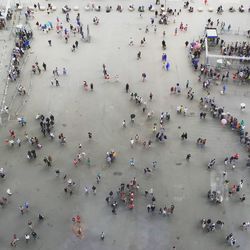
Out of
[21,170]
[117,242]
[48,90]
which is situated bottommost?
[117,242]

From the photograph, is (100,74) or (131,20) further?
(131,20)

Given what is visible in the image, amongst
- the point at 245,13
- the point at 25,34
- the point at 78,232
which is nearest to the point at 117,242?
the point at 78,232

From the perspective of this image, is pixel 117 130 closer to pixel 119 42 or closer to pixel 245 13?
pixel 119 42

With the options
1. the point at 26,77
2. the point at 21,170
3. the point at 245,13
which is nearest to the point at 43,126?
the point at 21,170

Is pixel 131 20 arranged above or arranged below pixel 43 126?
above

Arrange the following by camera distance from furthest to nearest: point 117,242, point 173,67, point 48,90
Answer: point 173,67 < point 48,90 < point 117,242

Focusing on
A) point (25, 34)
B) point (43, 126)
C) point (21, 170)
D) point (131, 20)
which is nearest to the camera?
point (21, 170)
